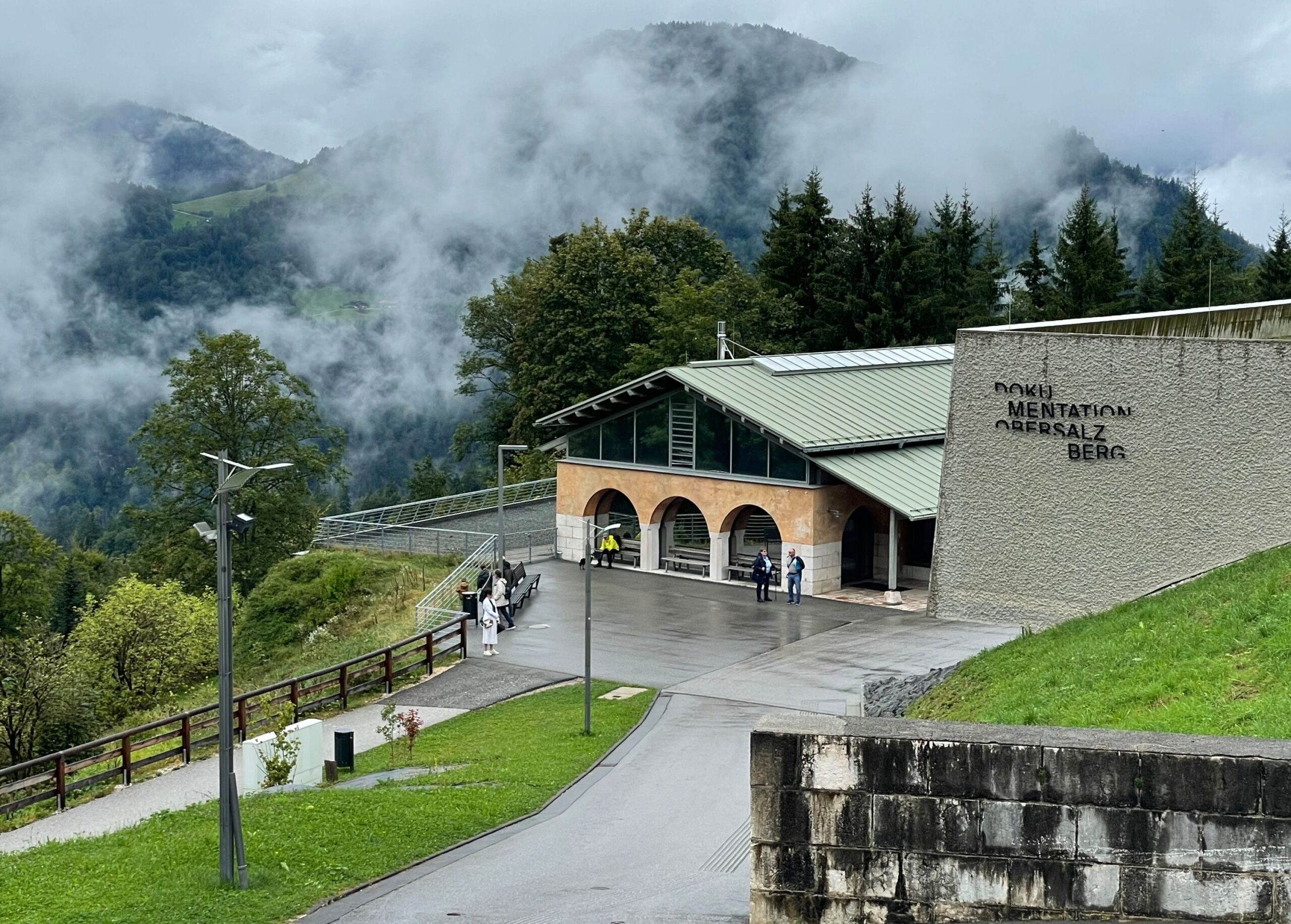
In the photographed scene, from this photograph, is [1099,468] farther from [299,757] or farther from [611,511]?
[611,511]

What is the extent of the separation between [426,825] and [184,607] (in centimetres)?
3404

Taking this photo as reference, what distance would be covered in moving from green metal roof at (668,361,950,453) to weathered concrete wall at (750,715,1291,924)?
2809 cm

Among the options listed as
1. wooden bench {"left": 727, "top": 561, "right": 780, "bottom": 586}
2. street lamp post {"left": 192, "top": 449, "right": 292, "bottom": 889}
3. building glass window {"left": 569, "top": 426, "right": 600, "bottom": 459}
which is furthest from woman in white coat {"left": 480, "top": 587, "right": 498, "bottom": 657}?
street lamp post {"left": 192, "top": 449, "right": 292, "bottom": 889}

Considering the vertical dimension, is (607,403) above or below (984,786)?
above

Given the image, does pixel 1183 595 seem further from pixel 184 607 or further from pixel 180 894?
pixel 184 607

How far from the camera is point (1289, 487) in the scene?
72.9 ft

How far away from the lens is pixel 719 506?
1577 inches

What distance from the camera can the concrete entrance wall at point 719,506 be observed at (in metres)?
38.2

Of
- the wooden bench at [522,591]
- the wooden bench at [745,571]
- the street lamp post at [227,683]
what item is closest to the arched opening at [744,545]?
the wooden bench at [745,571]

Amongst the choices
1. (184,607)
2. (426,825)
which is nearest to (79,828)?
(426,825)

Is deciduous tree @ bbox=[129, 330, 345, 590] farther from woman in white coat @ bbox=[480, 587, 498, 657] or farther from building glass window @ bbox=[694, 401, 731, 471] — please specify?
woman in white coat @ bbox=[480, 587, 498, 657]

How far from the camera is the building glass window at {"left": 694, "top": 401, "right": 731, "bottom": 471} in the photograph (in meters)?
40.0

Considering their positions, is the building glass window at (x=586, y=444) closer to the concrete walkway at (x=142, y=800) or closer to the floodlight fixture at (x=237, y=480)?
the concrete walkway at (x=142, y=800)

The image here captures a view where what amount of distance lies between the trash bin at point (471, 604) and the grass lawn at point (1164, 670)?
17.1 metres
